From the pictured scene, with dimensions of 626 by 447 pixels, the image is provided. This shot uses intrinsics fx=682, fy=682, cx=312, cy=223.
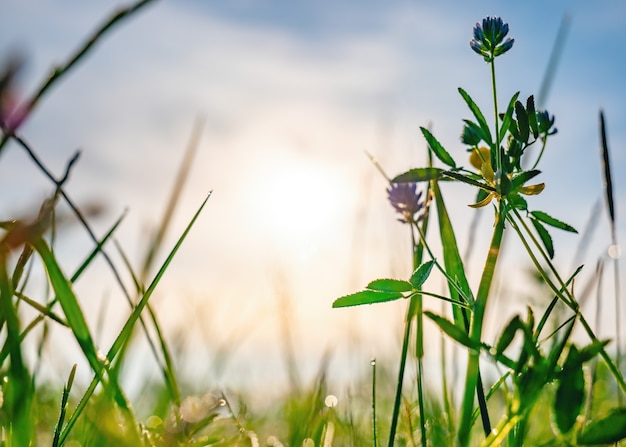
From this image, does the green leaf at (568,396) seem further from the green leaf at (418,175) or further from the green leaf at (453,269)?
the green leaf at (418,175)

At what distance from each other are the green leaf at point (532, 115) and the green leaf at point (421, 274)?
0.25 meters

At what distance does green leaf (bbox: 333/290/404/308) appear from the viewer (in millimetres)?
1009

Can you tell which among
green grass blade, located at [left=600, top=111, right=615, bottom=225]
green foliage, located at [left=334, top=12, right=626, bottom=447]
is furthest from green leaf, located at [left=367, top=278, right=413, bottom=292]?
green grass blade, located at [left=600, top=111, right=615, bottom=225]

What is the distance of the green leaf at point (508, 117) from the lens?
3.35 feet

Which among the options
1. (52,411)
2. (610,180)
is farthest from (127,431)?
(52,411)

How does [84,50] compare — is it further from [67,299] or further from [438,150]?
[438,150]

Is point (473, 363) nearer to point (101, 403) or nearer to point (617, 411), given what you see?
point (617, 411)

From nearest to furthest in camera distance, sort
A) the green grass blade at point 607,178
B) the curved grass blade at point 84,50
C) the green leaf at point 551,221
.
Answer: the curved grass blade at point 84,50
the green leaf at point 551,221
the green grass blade at point 607,178

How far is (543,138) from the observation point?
1.07m

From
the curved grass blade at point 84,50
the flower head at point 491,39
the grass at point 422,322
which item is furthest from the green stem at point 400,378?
the curved grass blade at point 84,50

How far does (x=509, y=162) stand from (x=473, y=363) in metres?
0.32

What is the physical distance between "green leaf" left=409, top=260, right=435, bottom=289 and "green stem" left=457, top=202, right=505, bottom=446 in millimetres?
110

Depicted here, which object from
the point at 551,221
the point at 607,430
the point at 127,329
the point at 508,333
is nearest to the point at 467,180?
the point at 551,221

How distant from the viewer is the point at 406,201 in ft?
3.85
